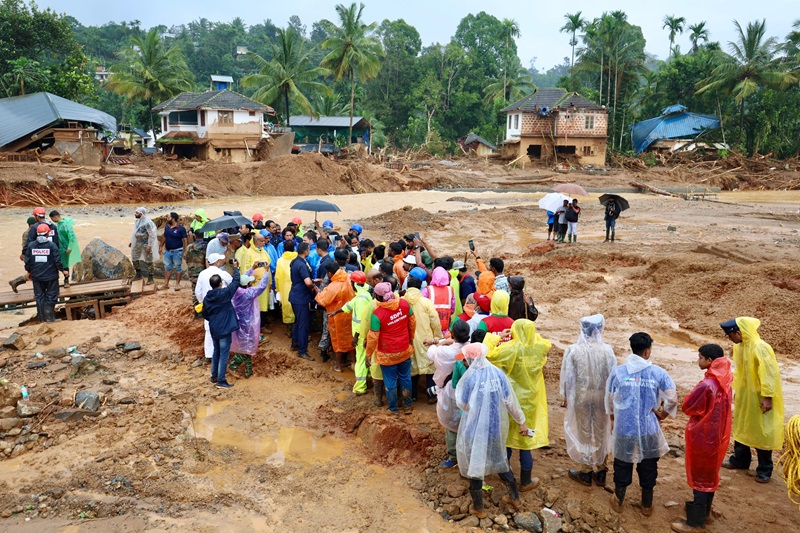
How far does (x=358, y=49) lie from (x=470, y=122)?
18.9 m

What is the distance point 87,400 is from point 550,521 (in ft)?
16.3

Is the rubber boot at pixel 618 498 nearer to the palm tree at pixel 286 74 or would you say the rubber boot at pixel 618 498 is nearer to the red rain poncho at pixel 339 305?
the red rain poncho at pixel 339 305

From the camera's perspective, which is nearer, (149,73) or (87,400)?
(87,400)

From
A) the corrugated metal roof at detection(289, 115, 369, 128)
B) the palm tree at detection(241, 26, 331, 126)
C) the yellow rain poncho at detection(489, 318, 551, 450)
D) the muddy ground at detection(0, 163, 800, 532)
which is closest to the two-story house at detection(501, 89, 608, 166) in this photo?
the corrugated metal roof at detection(289, 115, 369, 128)

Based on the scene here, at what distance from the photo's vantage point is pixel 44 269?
373 inches

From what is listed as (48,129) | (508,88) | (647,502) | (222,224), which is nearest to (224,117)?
(48,129)

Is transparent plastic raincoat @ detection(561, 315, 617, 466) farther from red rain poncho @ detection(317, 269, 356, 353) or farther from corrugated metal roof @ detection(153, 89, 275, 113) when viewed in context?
corrugated metal roof @ detection(153, 89, 275, 113)

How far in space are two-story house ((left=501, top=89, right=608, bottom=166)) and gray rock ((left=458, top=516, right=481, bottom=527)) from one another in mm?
43975

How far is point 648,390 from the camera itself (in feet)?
16.0

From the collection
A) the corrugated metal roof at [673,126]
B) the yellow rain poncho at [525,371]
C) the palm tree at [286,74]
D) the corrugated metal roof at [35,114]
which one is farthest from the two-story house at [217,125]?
the yellow rain poncho at [525,371]

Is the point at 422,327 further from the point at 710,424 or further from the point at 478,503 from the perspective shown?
the point at 710,424

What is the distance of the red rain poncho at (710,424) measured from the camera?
482 cm

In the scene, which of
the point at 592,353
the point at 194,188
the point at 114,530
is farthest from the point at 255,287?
the point at 194,188

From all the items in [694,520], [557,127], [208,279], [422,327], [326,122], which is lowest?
[694,520]
